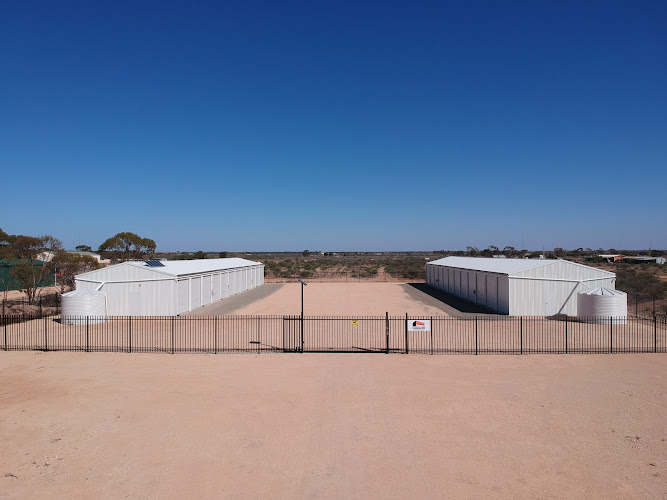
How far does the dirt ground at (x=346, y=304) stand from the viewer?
31.5m

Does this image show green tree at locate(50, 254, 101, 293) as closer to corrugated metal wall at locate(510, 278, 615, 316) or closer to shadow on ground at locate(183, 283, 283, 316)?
shadow on ground at locate(183, 283, 283, 316)

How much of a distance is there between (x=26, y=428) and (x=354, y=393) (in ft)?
28.8

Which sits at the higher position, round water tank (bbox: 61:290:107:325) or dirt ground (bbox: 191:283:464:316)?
round water tank (bbox: 61:290:107:325)

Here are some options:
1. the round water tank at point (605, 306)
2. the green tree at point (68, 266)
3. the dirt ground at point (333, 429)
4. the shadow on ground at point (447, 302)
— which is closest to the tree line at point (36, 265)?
the green tree at point (68, 266)

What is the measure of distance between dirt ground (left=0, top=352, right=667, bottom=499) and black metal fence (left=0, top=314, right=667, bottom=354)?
8.08 feet

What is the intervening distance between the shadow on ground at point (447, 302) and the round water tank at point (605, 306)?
591cm

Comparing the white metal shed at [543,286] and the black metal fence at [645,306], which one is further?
the black metal fence at [645,306]

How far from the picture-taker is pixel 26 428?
1092 cm

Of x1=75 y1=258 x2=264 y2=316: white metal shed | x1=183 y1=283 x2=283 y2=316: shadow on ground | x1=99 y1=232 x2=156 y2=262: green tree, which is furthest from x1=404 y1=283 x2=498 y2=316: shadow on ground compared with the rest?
x1=99 y1=232 x2=156 y2=262: green tree

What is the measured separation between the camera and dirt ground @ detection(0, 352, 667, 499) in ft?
27.8

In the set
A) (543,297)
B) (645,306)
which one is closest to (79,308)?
(543,297)

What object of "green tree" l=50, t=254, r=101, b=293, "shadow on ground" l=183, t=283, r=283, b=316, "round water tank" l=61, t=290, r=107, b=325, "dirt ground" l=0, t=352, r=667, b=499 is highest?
"green tree" l=50, t=254, r=101, b=293

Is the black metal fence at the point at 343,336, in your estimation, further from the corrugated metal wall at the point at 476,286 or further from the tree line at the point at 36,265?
the tree line at the point at 36,265

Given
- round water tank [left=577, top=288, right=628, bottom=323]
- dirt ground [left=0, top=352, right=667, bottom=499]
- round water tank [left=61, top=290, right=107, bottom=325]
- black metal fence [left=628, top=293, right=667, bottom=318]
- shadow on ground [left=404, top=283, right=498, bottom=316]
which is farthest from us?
shadow on ground [left=404, top=283, right=498, bottom=316]
